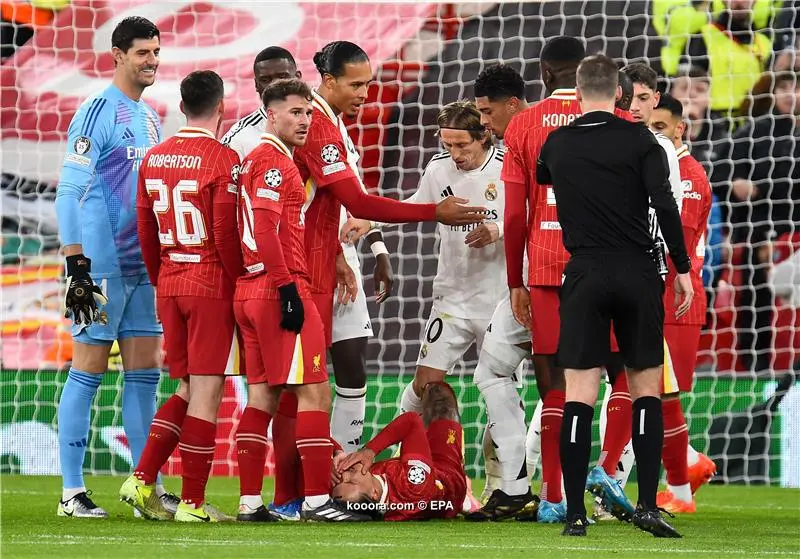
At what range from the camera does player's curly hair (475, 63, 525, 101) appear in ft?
22.2

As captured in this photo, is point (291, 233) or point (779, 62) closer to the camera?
point (291, 233)

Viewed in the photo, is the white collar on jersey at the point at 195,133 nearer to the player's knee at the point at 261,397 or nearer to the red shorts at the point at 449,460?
the player's knee at the point at 261,397

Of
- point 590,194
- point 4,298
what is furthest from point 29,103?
point 590,194

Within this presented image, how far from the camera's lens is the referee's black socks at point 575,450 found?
5219 millimetres

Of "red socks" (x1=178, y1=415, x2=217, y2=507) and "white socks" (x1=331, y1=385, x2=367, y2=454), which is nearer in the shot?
"red socks" (x1=178, y1=415, x2=217, y2=507)

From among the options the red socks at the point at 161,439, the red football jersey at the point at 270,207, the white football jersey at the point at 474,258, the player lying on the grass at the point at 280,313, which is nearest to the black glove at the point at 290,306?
the player lying on the grass at the point at 280,313

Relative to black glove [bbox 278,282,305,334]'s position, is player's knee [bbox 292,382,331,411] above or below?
below

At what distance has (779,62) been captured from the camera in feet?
35.8

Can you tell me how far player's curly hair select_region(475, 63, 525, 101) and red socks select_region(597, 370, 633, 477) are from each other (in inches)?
61.2

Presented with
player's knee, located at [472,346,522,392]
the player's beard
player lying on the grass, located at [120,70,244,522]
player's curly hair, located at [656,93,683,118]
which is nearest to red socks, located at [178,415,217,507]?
player lying on the grass, located at [120,70,244,522]

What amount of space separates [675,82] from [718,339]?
221 cm

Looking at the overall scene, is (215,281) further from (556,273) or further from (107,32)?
(107,32)

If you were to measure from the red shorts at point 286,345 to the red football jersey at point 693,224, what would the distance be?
1943 mm

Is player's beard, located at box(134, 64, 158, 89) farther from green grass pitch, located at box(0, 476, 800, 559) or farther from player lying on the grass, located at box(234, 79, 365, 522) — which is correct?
green grass pitch, located at box(0, 476, 800, 559)
